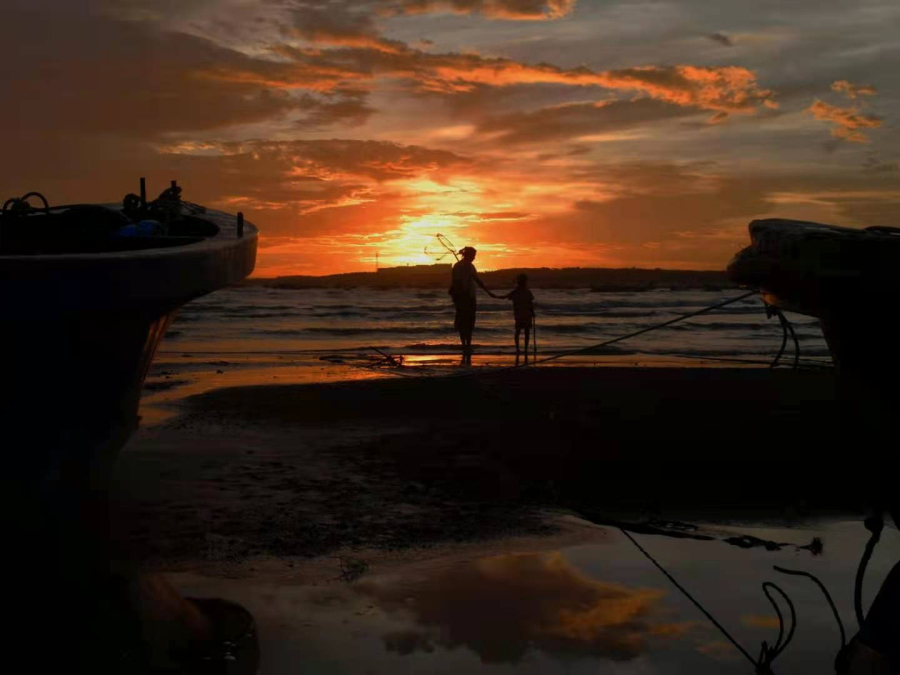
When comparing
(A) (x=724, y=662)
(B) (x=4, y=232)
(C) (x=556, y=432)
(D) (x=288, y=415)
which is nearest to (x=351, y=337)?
(D) (x=288, y=415)

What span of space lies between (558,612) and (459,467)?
13.6 ft

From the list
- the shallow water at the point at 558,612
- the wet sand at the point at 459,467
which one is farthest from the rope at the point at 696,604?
the wet sand at the point at 459,467

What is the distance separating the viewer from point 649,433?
11.3 meters

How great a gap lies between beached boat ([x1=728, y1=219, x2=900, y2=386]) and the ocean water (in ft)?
60.1

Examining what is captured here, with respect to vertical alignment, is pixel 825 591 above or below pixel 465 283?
below

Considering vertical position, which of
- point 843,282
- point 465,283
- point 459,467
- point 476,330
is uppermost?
point 843,282

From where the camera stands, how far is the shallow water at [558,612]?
4.73 meters

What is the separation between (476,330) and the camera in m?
38.4

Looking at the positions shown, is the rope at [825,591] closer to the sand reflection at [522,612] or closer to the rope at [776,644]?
the rope at [776,644]

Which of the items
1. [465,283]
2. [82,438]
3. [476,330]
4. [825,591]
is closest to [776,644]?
[825,591]

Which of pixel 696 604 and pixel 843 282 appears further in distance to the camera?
pixel 696 604

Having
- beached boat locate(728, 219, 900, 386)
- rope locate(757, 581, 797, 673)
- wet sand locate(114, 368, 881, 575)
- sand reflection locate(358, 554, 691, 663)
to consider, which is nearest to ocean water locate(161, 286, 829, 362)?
wet sand locate(114, 368, 881, 575)

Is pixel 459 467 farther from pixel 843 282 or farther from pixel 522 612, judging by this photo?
pixel 843 282

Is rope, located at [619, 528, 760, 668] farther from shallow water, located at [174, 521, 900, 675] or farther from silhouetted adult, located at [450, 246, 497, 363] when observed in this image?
silhouetted adult, located at [450, 246, 497, 363]
